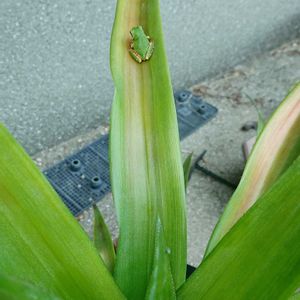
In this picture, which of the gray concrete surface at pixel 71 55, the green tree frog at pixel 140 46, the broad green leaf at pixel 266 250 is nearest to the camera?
the broad green leaf at pixel 266 250

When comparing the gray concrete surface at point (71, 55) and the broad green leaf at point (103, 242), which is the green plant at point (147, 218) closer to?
the broad green leaf at point (103, 242)

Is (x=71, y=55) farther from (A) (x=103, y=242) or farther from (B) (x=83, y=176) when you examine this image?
(A) (x=103, y=242)

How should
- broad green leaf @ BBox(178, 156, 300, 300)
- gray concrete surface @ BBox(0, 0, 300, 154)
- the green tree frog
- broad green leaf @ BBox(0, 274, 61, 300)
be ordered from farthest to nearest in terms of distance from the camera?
gray concrete surface @ BBox(0, 0, 300, 154) → the green tree frog → broad green leaf @ BBox(178, 156, 300, 300) → broad green leaf @ BBox(0, 274, 61, 300)

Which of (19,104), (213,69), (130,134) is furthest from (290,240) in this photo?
(213,69)

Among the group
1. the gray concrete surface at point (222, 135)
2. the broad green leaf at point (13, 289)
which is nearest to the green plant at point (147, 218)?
the broad green leaf at point (13, 289)

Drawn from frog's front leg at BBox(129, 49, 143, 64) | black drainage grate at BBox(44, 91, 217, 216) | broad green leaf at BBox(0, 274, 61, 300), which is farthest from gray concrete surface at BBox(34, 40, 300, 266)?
broad green leaf at BBox(0, 274, 61, 300)

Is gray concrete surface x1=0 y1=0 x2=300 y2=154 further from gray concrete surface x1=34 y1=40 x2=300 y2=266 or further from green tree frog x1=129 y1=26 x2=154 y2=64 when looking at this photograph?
green tree frog x1=129 y1=26 x2=154 y2=64

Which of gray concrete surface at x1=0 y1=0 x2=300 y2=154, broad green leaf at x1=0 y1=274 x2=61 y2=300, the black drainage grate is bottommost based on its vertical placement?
the black drainage grate

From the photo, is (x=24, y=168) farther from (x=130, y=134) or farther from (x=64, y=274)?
(x=130, y=134)
